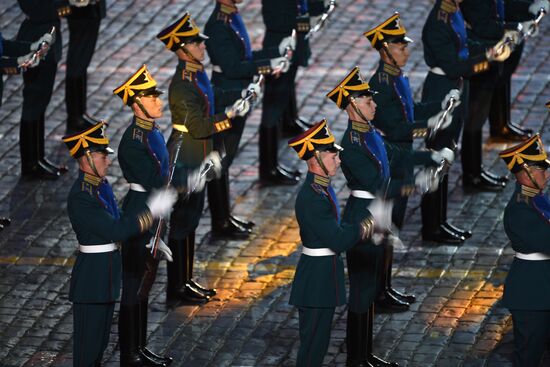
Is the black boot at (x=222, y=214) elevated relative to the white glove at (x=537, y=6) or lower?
lower

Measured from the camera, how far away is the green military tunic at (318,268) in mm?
12266

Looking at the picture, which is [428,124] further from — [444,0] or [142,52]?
[142,52]

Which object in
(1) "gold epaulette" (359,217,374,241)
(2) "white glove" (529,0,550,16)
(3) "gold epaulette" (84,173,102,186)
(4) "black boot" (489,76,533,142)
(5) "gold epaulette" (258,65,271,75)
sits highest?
(3) "gold epaulette" (84,173,102,186)

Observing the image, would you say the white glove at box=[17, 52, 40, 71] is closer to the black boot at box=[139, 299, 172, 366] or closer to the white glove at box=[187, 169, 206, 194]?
the white glove at box=[187, 169, 206, 194]

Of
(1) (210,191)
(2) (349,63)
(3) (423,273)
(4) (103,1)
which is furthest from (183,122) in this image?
(2) (349,63)

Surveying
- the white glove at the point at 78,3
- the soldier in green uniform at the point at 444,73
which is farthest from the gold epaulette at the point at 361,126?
A: the white glove at the point at 78,3

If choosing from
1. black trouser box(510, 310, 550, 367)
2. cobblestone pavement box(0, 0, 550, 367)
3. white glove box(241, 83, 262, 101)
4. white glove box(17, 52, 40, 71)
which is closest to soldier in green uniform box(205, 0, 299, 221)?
cobblestone pavement box(0, 0, 550, 367)

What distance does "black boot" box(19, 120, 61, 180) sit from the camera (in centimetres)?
1734

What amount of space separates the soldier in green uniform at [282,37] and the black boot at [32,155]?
2.47 m

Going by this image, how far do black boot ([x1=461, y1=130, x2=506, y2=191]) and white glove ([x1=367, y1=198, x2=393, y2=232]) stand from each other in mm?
4043

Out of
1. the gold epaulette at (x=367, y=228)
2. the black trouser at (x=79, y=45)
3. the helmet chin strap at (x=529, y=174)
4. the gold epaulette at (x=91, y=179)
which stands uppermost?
the gold epaulette at (x=91, y=179)

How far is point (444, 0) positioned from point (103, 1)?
4.77 m

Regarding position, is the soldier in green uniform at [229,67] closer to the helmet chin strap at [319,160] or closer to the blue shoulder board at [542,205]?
the helmet chin strap at [319,160]

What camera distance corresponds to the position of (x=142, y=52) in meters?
21.0
